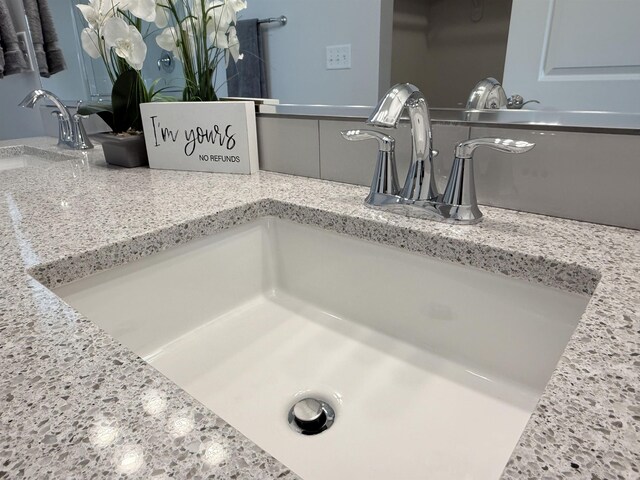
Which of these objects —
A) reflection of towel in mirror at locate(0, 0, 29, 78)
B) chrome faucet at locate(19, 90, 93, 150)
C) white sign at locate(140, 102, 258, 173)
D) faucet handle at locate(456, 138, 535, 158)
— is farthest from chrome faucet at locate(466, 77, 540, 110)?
reflection of towel in mirror at locate(0, 0, 29, 78)

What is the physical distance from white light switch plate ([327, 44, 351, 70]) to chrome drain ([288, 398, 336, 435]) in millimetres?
666

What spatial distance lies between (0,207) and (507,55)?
0.90 metres

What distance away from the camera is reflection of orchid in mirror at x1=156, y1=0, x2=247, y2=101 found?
937 millimetres

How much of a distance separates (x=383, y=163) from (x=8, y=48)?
6.03 ft

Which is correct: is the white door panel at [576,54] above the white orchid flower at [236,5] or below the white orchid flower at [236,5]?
below

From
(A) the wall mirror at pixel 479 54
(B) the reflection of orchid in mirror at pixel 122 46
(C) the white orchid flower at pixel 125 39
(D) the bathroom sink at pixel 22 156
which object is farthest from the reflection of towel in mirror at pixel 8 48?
(A) the wall mirror at pixel 479 54

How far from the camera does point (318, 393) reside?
0.59 metres

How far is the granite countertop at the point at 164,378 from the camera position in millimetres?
248

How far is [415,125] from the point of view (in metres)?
0.61

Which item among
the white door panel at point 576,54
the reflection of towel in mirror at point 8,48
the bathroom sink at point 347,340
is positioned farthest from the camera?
the reflection of towel in mirror at point 8,48

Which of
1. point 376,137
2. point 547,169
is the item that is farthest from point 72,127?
point 547,169

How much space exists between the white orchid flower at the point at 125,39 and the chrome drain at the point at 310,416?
0.80 metres

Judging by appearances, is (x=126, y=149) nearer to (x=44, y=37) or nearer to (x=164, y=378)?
(x=164, y=378)

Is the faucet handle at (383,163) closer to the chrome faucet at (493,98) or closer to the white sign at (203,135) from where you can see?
the chrome faucet at (493,98)
